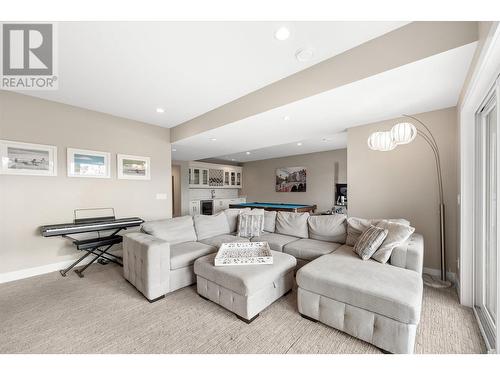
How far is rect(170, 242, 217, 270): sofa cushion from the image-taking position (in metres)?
2.35

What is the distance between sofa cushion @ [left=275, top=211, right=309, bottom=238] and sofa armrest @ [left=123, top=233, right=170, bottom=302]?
186 centimetres

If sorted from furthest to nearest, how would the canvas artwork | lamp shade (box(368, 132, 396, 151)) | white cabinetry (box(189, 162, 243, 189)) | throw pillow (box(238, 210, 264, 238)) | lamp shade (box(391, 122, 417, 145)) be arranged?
white cabinetry (box(189, 162, 243, 189)), the canvas artwork, throw pillow (box(238, 210, 264, 238)), lamp shade (box(368, 132, 396, 151)), lamp shade (box(391, 122, 417, 145))

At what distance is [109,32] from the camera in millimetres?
1700

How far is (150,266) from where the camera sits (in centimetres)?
212

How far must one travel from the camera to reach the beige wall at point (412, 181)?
265cm

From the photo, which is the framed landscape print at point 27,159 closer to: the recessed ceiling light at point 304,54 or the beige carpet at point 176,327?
the beige carpet at point 176,327

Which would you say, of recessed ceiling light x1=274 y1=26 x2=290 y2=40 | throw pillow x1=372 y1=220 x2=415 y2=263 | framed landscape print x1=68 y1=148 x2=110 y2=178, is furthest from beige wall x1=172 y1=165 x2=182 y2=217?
throw pillow x1=372 y1=220 x2=415 y2=263

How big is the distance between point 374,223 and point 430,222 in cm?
100

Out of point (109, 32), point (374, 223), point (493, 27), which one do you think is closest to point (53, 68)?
point (109, 32)

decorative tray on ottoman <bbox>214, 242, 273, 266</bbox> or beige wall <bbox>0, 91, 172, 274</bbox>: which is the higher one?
beige wall <bbox>0, 91, 172, 274</bbox>

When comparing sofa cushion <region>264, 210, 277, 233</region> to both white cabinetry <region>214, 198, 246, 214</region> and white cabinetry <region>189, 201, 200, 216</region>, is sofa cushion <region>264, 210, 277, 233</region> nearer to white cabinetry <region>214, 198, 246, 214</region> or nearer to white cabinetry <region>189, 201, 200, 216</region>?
white cabinetry <region>189, 201, 200, 216</region>

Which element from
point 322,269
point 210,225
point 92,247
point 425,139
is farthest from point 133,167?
point 425,139

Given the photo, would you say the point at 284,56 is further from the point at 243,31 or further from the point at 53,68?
the point at 53,68

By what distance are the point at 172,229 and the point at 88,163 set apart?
199 cm
